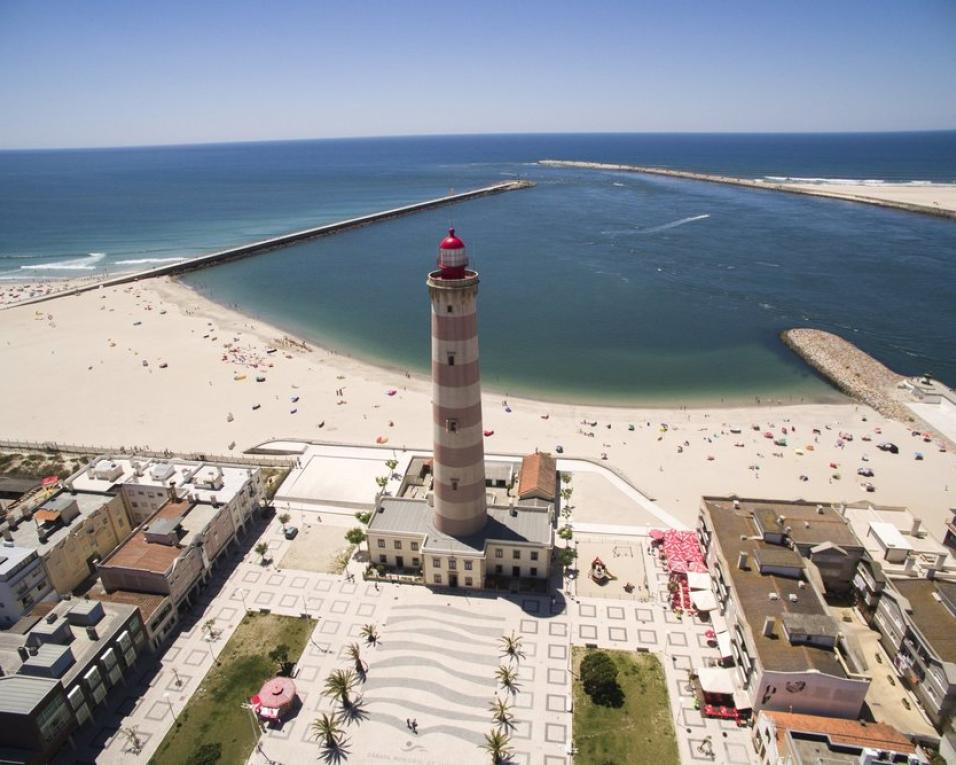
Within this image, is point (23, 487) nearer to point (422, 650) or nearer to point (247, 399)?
point (247, 399)

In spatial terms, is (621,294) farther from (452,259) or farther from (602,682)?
(602,682)

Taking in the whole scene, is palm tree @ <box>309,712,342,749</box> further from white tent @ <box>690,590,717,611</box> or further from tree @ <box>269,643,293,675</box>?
white tent @ <box>690,590,717,611</box>

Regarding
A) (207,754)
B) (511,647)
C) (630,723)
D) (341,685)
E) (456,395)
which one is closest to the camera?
(207,754)

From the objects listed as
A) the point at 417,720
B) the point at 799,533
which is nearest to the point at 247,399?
the point at 417,720

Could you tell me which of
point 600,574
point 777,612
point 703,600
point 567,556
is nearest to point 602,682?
point 600,574

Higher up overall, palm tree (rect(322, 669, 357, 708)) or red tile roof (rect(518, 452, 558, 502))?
red tile roof (rect(518, 452, 558, 502))

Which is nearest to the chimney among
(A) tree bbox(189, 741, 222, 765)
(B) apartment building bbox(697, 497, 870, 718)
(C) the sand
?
(B) apartment building bbox(697, 497, 870, 718)
